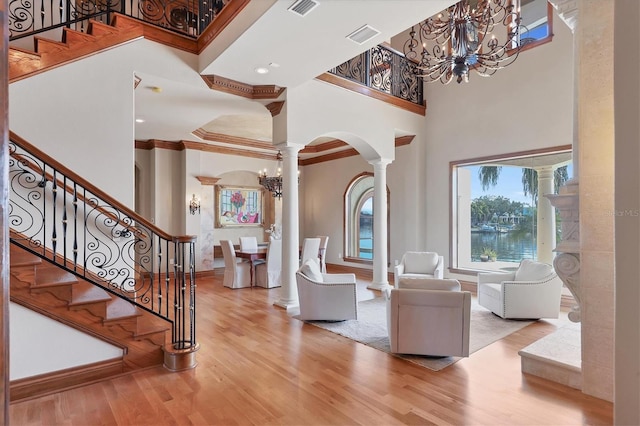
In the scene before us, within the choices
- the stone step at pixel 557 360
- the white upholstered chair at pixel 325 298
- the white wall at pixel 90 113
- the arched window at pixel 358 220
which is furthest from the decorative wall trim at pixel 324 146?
the stone step at pixel 557 360

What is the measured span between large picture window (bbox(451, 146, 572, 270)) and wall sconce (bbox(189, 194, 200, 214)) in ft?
19.0

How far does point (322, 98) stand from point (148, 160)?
4.94 m

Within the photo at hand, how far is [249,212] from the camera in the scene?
9.82 m

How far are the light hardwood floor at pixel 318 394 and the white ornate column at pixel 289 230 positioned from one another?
161 cm

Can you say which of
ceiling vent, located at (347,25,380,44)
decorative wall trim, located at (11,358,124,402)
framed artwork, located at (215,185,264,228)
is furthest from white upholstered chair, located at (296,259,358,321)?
framed artwork, located at (215,185,264,228)

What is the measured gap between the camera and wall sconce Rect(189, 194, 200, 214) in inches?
324

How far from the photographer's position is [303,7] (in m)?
3.18

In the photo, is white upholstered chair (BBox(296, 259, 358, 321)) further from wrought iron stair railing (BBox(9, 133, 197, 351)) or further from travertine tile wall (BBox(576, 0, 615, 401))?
travertine tile wall (BBox(576, 0, 615, 401))

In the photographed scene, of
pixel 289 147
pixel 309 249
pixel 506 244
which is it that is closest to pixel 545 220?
pixel 506 244

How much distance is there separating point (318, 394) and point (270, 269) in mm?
4367

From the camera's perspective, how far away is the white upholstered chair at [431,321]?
3383 mm

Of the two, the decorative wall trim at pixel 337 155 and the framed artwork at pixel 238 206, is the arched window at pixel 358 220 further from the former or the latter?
the framed artwork at pixel 238 206

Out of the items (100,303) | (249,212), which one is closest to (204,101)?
(100,303)

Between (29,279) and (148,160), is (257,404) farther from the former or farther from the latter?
(148,160)
